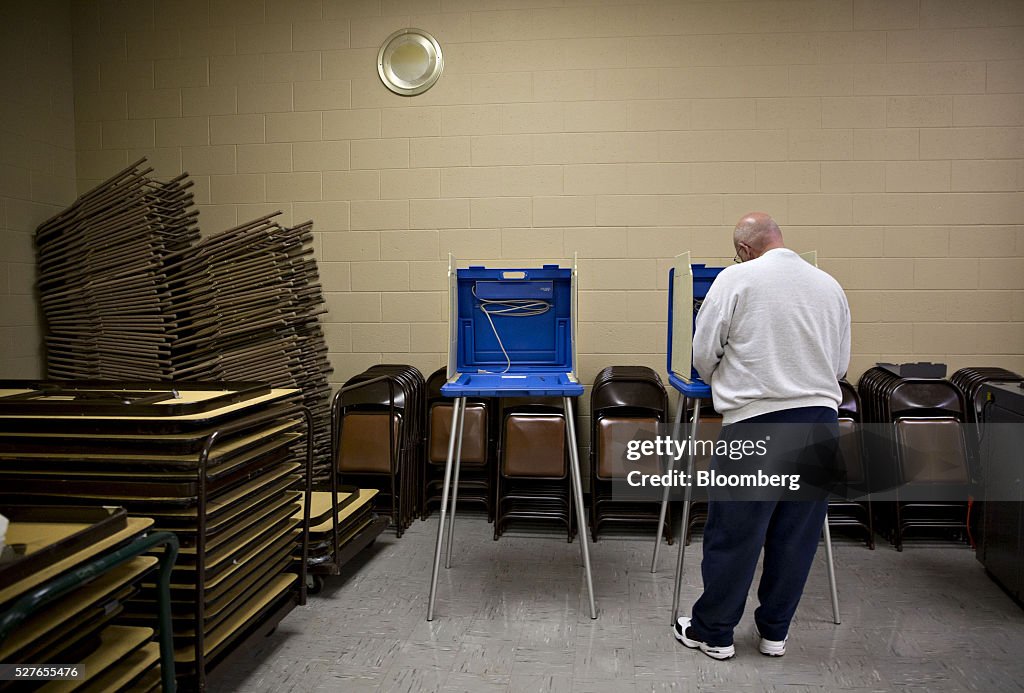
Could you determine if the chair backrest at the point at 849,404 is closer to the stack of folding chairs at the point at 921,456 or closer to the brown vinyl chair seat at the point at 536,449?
the stack of folding chairs at the point at 921,456

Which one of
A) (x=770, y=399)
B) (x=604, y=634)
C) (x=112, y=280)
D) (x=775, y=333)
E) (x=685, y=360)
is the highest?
(x=112, y=280)

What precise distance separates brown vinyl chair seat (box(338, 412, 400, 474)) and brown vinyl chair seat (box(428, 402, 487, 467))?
0.90 feet

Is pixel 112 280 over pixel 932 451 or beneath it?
over

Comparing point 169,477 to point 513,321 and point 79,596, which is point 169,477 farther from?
point 513,321

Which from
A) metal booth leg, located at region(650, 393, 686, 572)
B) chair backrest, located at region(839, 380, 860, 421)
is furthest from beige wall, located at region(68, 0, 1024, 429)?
metal booth leg, located at region(650, 393, 686, 572)

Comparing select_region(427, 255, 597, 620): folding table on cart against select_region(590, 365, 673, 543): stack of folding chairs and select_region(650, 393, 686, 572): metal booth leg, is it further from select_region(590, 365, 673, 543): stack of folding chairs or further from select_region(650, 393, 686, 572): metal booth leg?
select_region(590, 365, 673, 543): stack of folding chairs

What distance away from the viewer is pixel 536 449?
4199 mm

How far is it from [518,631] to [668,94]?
3.37 m

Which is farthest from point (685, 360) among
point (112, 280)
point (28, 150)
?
point (28, 150)

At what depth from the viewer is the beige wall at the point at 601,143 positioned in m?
4.47

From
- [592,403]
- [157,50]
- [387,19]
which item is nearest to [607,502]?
[592,403]

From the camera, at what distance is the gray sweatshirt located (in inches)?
101

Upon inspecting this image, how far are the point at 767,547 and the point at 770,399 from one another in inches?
23.2

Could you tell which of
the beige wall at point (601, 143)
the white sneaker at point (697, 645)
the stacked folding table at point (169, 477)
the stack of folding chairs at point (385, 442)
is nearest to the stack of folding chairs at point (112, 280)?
the beige wall at point (601, 143)
